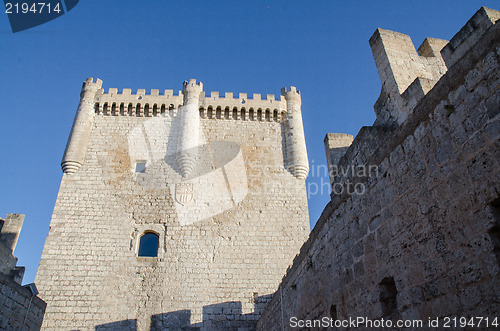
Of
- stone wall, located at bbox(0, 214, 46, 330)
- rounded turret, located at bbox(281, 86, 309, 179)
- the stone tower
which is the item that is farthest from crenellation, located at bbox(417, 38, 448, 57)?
rounded turret, located at bbox(281, 86, 309, 179)

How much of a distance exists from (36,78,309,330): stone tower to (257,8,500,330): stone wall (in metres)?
6.89

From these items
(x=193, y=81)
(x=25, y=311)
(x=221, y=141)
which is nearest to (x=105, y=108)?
(x=193, y=81)

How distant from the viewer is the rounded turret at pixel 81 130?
11.6 m

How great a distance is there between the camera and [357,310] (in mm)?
3059

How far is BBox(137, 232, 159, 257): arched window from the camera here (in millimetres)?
10469

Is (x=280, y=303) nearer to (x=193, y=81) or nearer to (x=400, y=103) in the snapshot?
(x=400, y=103)

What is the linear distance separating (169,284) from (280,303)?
4835 millimetres

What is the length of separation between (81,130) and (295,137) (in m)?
7.51

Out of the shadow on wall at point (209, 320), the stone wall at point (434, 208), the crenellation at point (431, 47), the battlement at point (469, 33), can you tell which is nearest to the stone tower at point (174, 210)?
the shadow on wall at point (209, 320)

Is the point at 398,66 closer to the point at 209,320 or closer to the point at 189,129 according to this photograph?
the point at 209,320

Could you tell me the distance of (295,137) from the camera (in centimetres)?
1312

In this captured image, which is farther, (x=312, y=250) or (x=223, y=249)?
(x=223, y=249)

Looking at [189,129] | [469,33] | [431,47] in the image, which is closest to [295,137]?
[189,129]

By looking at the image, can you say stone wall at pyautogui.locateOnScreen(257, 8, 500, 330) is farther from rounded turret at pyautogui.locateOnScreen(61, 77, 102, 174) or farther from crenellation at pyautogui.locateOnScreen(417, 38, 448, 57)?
rounded turret at pyautogui.locateOnScreen(61, 77, 102, 174)
